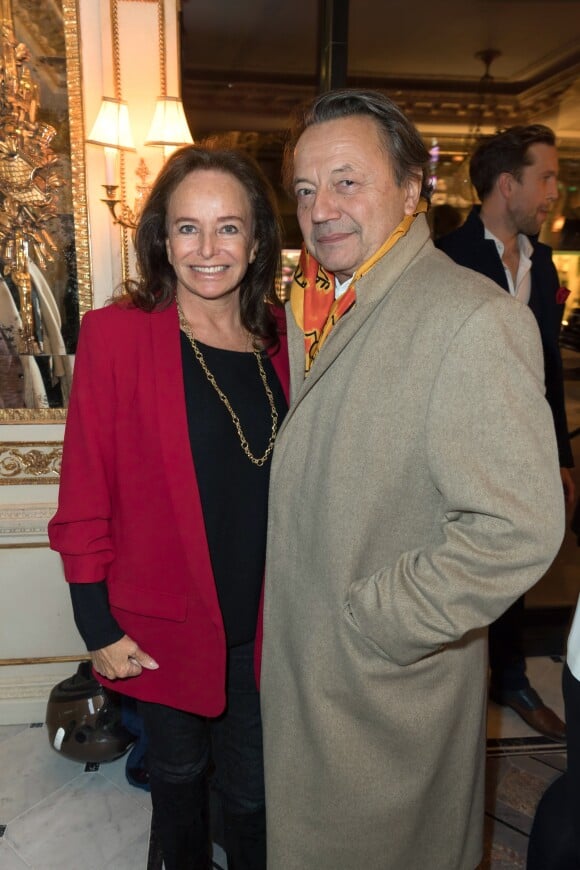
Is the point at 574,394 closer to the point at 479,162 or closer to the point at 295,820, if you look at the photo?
the point at 479,162

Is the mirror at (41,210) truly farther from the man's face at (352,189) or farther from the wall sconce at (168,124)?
the man's face at (352,189)

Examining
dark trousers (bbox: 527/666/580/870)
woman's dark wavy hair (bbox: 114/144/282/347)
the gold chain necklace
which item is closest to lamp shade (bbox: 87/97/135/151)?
woman's dark wavy hair (bbox: 114/144/282/347)

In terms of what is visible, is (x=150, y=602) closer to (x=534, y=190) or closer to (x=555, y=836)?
(x=555, y=836)

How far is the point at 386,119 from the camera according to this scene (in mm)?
1214

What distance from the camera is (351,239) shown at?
1231mm

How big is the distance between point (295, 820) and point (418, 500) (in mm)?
710

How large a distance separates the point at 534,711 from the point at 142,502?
6.19ft

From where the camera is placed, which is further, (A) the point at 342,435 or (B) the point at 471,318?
(A) the point at 342,435

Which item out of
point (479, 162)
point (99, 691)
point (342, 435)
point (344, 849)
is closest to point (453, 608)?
point (342, 435)

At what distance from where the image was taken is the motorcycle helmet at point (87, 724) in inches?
90.6

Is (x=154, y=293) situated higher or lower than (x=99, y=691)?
higher

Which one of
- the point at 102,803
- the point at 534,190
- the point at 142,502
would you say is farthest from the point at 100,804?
the point at 534,190

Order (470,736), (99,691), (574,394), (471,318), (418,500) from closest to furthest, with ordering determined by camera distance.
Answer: (471,318) → (418,500) → (470,736) → (99,691) → (574,394)

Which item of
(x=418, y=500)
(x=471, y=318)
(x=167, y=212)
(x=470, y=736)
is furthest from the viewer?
(x=167, y=212)
